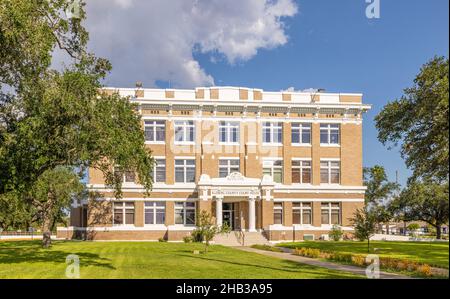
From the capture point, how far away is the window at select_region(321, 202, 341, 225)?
5584 centimetres

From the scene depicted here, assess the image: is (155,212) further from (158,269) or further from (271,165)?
(158,269)

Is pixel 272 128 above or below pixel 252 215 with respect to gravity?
above

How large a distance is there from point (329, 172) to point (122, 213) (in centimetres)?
2139


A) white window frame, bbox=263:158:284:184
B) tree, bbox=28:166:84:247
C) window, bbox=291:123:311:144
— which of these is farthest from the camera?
window, bbox=291:123:311:144

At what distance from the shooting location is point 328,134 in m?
56.8

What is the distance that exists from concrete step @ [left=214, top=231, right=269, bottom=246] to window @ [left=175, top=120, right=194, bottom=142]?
10.9m

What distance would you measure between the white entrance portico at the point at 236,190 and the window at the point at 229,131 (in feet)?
14.6

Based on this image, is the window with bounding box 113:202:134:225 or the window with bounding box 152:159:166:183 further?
the window with bounding box 152:159:166:183

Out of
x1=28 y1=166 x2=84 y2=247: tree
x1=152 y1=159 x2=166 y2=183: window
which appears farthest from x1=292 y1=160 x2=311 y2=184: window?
x1=28 y1=166 x2=84 y2=247: tree

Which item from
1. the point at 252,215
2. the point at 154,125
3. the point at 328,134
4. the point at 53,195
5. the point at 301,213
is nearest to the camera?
the point at 53,195

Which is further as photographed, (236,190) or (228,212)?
(228,212)

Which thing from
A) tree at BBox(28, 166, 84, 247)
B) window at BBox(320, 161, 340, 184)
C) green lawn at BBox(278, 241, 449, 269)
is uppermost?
window at BBox(320, 161, 340, 184)

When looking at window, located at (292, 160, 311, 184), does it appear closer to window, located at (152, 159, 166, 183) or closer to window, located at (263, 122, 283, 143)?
window, located at (263, 122, 283, 143)

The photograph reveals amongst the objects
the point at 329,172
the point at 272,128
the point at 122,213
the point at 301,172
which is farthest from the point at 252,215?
the point at 122,213
